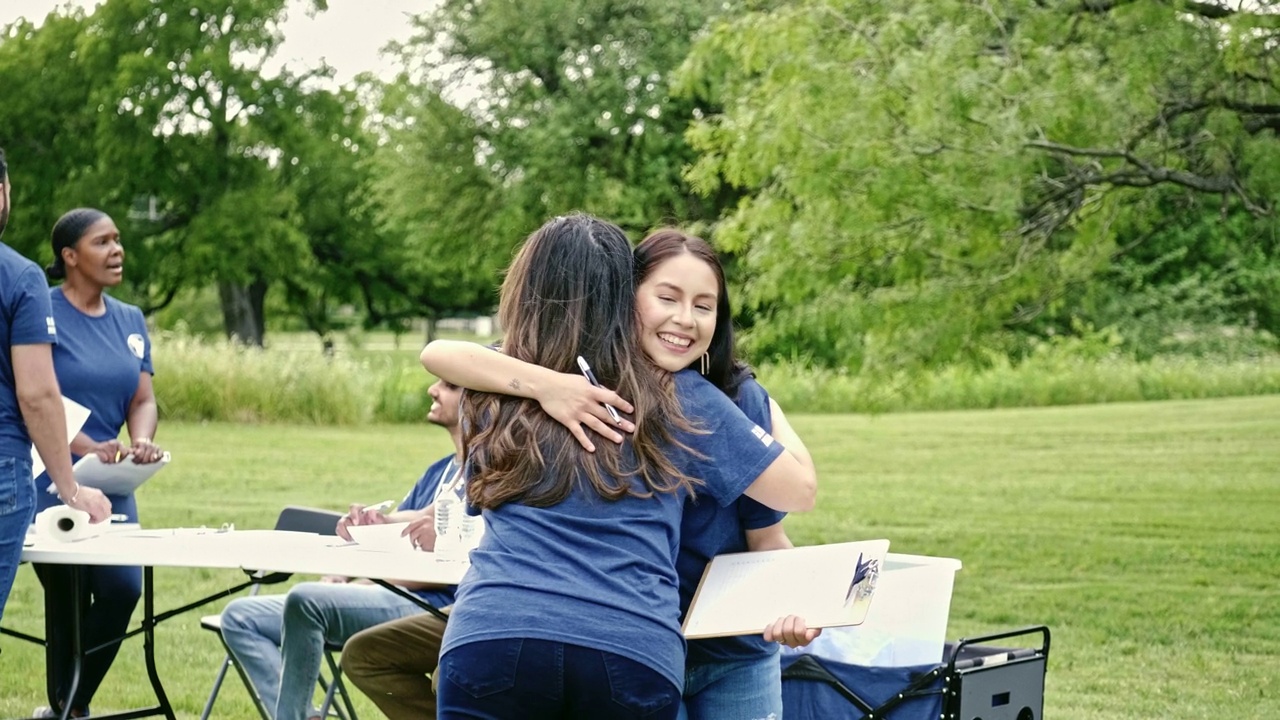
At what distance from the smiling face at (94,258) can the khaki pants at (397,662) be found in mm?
1797

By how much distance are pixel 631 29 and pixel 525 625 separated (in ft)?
86.3

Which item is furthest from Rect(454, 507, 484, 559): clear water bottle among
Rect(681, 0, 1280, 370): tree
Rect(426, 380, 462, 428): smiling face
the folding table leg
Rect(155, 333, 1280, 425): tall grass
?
Rect(155, 333, 1280, 425): tall grass

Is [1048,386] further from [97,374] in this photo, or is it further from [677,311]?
[677,311]

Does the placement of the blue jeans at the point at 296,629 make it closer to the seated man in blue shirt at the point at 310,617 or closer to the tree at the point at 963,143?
the seated man in blue shirt at the point at 310,617

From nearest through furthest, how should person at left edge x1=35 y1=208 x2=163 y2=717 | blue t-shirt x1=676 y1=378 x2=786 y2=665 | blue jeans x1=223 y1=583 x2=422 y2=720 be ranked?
blue t-shirt x1=676 y1=378 x2=786 y2=665 < blue jeans x1=223 y1=583 x2=422 y2=720 < person at left edge x1=35 y1=208 x2=163 y2=717

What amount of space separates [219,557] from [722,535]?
5.94ft

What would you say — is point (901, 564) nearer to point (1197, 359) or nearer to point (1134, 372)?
point (1134, 372)

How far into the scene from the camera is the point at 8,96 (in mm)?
34094

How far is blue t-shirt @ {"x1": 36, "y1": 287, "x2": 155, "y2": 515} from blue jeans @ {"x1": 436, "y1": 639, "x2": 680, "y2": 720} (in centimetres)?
323

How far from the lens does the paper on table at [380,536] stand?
432 centimetres

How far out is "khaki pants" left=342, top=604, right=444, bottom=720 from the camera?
422 centimetres

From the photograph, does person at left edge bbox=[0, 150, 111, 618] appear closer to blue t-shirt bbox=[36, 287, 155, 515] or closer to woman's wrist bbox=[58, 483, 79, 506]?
woman's wrist bbox=[58, 483, 79, 506]

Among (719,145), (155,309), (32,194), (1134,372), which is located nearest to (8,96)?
(32,194)

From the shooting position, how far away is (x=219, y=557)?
159 inches
